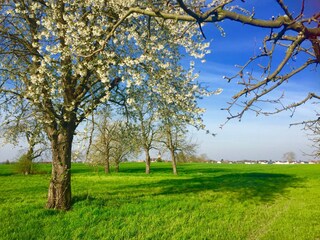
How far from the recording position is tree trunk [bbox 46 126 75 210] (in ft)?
50.3

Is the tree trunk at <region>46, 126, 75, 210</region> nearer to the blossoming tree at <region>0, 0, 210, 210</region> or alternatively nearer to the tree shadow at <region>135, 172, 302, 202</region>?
the blossoming tree at <region>0, 0, 210, 210</region>

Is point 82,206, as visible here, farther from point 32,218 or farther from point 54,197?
point 32,218

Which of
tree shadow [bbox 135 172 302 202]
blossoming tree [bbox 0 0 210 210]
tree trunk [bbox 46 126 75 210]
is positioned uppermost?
blossoming tree [bbox 0 0 210 210]

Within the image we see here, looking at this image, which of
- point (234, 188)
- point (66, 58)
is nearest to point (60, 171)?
point (66, 58)

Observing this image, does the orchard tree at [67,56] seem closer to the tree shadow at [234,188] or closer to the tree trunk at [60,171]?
the tree trunk at [60,171]

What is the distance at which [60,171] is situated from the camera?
1540cm

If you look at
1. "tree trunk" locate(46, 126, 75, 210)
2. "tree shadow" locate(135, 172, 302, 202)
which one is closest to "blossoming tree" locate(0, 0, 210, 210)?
"tree trunk" locate(46, 126, 75, 210)

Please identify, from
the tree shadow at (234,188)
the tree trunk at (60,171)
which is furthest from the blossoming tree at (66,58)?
the tree shadow at (234,188)

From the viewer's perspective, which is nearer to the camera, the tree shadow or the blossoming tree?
the blossoming tree

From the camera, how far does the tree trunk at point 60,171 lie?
1533cm

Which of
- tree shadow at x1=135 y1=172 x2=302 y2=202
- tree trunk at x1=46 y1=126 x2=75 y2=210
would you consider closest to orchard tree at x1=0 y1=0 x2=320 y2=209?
tree trunk at x1=46 y1=126 x2=75 y2=210

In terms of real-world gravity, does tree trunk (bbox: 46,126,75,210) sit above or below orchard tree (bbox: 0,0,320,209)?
below

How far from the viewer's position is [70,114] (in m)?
15.1

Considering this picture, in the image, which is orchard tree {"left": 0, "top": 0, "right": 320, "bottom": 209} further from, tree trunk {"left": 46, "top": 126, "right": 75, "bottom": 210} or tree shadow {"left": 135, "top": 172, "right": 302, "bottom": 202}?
tree shadow {"left": 135, "top": 172, "right": 302, "bottom": 202}
